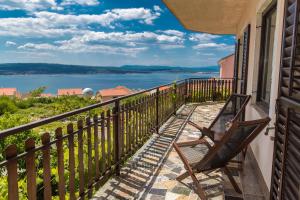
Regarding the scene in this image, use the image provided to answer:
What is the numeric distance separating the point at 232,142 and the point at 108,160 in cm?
137

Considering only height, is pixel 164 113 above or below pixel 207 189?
above

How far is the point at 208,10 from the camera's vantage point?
17.3ft

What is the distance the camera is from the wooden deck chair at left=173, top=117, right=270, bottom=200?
6.83 ft

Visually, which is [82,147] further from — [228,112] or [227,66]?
[227,66]

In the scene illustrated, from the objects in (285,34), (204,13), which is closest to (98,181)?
(285,34)

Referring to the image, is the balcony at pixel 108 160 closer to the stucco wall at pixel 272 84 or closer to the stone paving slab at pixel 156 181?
the stone paving slab at pixel 156 181

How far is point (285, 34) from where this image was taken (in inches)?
61.3

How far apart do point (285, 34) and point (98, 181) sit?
7.00 feet

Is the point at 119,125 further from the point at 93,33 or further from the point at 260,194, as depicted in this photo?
the point at 93,33

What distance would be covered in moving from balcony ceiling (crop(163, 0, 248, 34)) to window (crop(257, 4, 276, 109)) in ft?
4.28

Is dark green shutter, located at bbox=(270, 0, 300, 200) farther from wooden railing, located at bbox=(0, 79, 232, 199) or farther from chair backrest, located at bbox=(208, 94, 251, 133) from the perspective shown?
chair backrest, located at bbox=(208, 94, 251, 133)

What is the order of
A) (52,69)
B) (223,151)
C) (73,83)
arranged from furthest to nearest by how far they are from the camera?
(73,83)
(52,69)
(223,151)

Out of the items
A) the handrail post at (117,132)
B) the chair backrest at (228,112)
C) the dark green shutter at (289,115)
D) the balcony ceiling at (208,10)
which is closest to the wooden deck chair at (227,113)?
the chair backrest at (228,112)

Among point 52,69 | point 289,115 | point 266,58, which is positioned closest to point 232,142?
point 289,115
